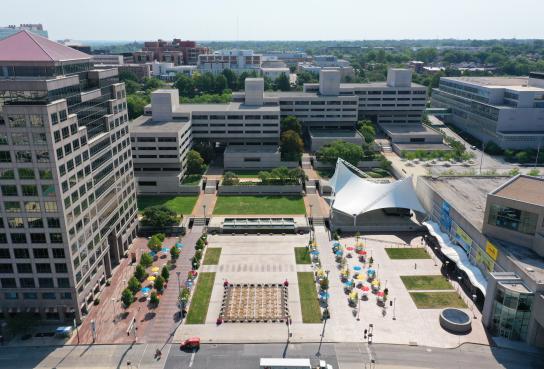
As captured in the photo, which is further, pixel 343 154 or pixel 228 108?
pixel 228 108

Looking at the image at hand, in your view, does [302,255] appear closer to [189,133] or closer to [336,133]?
[189,133]

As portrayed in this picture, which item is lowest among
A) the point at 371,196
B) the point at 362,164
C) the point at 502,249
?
the point at 362,164

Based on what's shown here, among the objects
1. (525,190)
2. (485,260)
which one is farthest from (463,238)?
(525,190)

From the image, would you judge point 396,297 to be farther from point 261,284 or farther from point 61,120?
point 61,120

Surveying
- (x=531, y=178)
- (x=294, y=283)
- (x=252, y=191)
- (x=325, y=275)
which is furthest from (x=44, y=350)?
(x=531, y=178)

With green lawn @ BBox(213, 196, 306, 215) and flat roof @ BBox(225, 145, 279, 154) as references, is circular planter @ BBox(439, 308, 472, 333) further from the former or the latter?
flat roof @ BBox(225, 145, 279, 154)

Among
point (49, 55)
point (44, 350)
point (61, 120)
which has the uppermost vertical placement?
point (49, 55)

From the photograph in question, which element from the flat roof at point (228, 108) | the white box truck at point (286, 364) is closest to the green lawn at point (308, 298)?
the white box truck at point (286, 364)

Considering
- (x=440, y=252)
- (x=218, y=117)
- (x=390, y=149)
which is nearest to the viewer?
(x=440, y=252)
